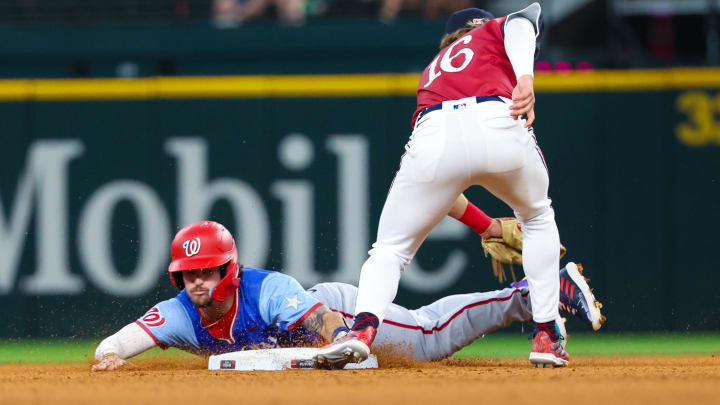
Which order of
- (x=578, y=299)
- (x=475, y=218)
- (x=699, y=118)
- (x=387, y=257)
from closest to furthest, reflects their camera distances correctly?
(x=387, y=257)
(x=578, y=299)
(x=475, y=218)
(x=699, y=118)

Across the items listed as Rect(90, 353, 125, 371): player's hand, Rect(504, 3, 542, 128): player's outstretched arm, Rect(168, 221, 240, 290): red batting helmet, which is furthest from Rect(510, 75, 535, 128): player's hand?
Rect(90, 353, 125, 371): player's hand

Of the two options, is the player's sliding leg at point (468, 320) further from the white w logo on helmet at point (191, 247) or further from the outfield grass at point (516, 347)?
the outfield grass at point (516, 347)

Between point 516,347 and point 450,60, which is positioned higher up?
point 450,60

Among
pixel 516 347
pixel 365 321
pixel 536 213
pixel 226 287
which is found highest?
pixel 536 213

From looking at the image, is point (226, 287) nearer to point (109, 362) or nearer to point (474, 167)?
point (109, 362)

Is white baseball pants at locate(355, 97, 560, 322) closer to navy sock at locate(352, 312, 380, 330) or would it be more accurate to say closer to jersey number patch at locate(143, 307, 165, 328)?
navy sock at locate(352, 312, 380, 330)

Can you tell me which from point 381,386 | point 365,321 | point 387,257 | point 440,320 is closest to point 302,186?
point 440,320

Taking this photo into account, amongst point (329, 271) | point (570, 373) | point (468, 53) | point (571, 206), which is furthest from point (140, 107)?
point (570, 373)

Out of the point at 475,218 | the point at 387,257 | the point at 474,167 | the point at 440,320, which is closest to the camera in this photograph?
the point at 474,167
